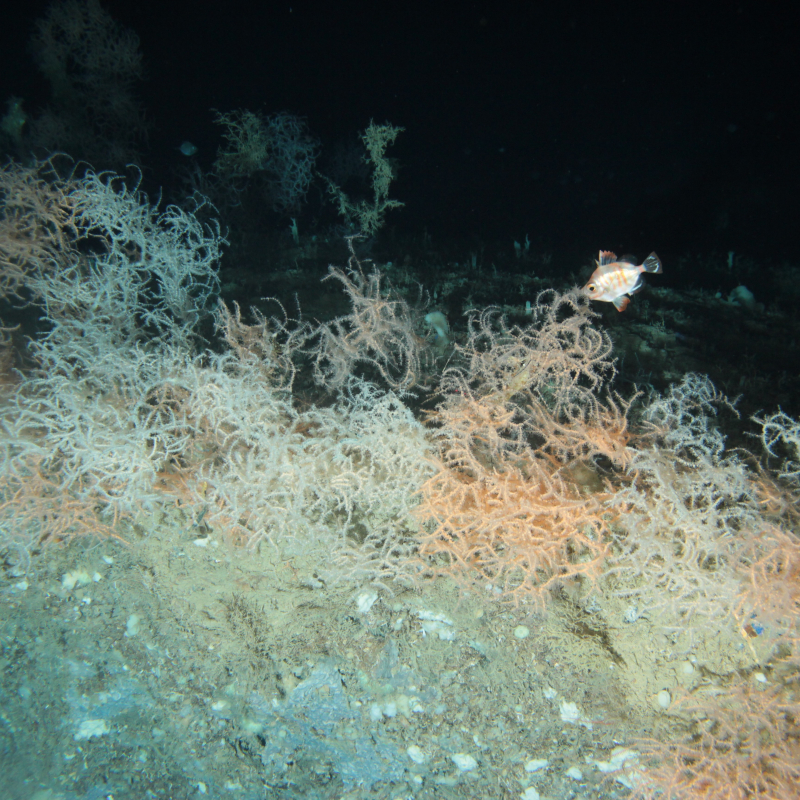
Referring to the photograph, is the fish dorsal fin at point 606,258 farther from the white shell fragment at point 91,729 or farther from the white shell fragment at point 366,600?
the white shell fragment at point 91,729

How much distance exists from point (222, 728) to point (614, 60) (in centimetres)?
2336

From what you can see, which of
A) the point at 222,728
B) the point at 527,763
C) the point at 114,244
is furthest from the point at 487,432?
the point at 114,244

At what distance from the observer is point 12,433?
10.2ft

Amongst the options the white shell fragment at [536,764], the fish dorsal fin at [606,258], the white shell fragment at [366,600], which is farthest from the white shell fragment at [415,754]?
the fish dorsal fin at [606,258]

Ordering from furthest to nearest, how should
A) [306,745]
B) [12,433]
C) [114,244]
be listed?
1. [114,244]
2. [12,433]
3. [306,745]

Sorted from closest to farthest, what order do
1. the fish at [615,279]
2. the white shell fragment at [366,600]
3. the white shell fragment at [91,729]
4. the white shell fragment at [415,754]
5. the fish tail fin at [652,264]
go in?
the white shell fragment at [415,754]
the white shell fragment at [91,729]
the white shell fragment at [366,600]
the fish at [615,279]
the fish tail fin at [652,264]

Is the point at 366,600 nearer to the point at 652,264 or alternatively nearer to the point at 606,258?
the point at 606,258

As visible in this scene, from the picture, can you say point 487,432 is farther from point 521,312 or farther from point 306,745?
point 521,312

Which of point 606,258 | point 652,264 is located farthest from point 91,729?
point 652,264

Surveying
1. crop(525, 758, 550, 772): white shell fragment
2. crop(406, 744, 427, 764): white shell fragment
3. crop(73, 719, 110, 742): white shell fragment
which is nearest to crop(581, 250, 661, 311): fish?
crop(525, 758, 550, 772): white shell fragment

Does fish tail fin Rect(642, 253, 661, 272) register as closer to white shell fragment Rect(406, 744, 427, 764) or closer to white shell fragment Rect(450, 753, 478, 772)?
white shell fragment Rect(450, 753, 478, 772)

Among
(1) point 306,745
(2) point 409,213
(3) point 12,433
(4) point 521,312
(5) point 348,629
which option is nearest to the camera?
(1) point 306,745

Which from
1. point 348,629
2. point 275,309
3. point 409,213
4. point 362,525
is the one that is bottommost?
point 348,629

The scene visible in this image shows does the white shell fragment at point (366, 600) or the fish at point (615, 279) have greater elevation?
the fish at point (615, 279)
